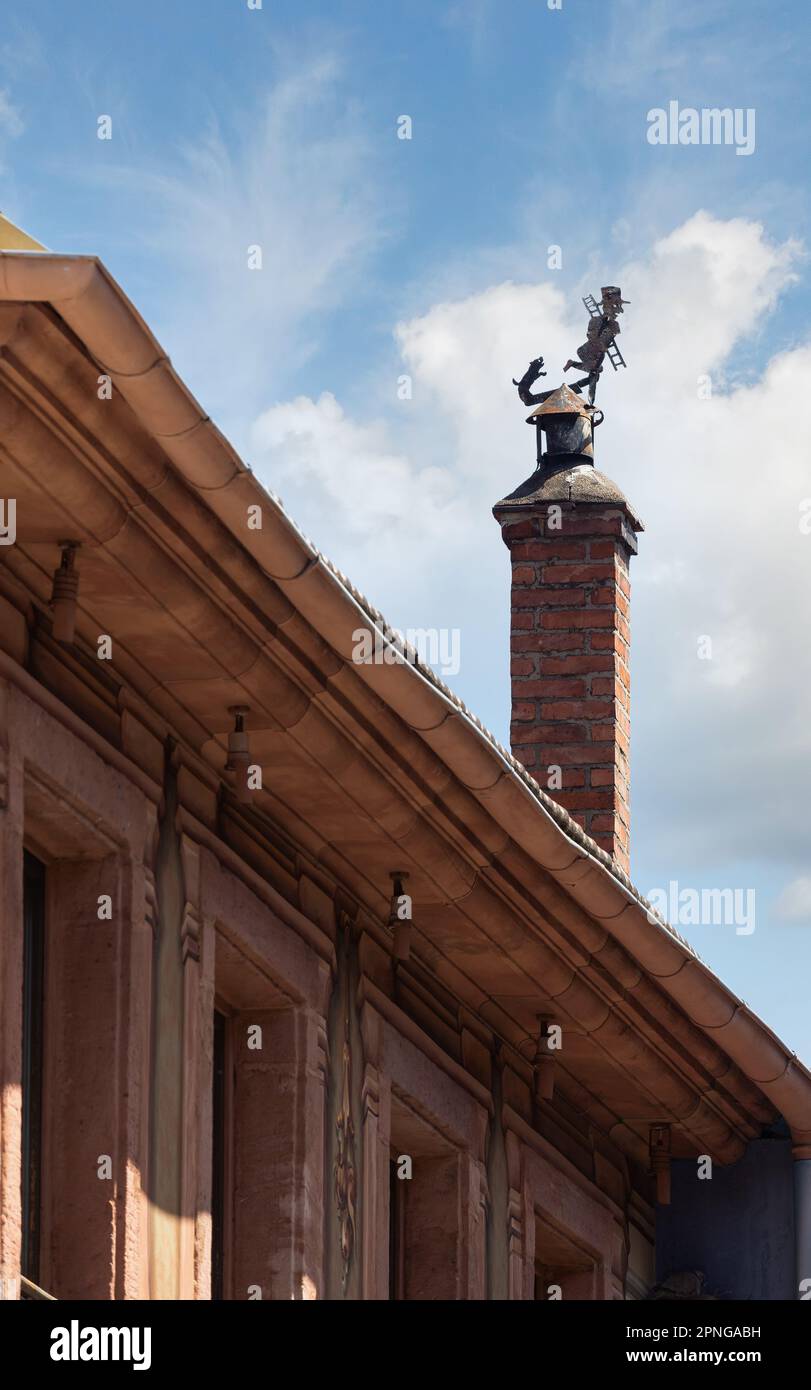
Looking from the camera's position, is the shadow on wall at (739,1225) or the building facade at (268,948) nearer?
the building facade at (268,948)

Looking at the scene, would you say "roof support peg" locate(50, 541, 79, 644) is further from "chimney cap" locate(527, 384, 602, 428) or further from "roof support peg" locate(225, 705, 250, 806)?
"chimney cap" locate(527, 384, 602, 428)

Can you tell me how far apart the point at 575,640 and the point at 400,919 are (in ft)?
14.1

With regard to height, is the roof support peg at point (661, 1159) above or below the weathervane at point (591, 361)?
below

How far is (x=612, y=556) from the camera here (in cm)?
1392

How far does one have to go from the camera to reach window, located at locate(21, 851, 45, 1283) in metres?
7.79

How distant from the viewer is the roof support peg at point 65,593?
736 centimetres

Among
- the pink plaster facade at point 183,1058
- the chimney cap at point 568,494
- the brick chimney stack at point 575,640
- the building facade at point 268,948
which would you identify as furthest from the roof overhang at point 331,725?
the chimney cap at point 568,494

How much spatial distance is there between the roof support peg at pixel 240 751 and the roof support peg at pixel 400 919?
119 centimetres

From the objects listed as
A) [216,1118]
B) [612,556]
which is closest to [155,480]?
[216,1118]

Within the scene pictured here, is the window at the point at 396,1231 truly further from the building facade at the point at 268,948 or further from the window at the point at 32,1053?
the window at the point at 32,1053

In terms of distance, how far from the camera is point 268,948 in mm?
8922

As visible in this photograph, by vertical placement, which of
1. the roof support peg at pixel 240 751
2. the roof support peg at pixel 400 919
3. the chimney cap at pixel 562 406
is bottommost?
the roof support peg at pixel 400 919
